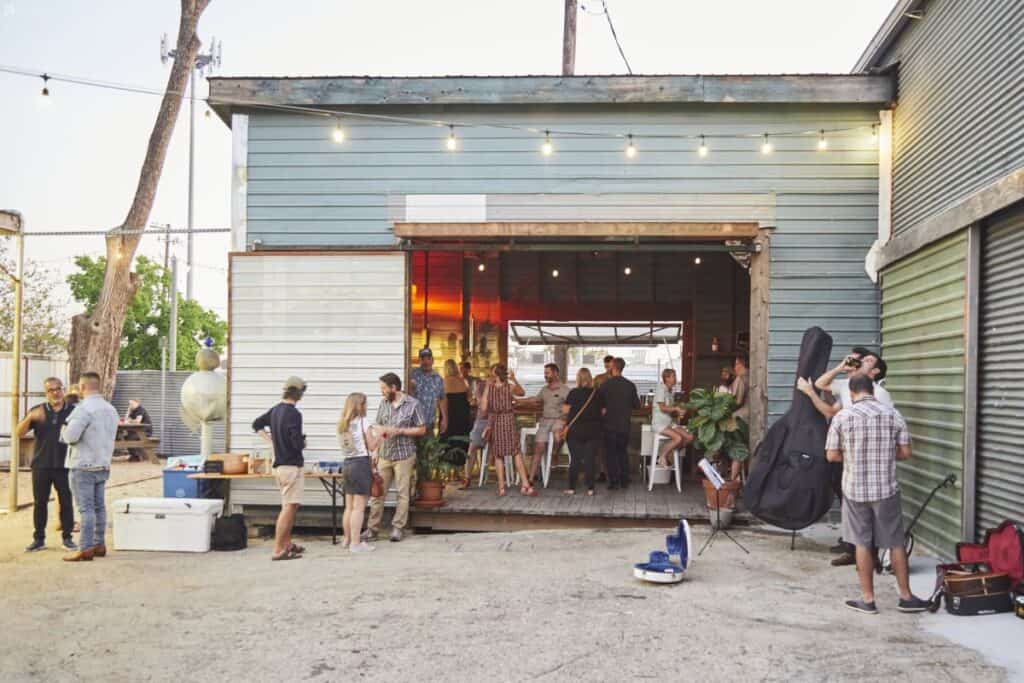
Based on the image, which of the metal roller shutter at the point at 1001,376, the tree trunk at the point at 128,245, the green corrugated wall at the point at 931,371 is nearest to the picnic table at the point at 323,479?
the green corrugated wall at the point at 931,371

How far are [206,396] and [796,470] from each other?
5.51 m

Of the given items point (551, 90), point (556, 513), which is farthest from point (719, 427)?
point (551, 90)

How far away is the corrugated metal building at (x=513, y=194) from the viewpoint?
8.52 meters

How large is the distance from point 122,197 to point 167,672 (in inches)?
1320

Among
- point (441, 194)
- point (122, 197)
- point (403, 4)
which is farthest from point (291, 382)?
point (122, 197)

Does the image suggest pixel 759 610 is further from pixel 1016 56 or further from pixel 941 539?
pixel 1016 56

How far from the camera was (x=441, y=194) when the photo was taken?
28.8 feet

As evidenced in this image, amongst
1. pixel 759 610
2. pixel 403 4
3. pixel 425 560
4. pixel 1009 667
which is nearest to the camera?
pixel 1009 667

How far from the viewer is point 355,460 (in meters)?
7.59

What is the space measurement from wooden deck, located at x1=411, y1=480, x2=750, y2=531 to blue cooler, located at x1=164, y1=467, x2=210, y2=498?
198 centimetres

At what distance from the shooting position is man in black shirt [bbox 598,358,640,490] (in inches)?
389

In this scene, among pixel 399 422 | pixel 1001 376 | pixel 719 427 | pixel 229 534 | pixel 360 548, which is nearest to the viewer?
pixel 1001 376

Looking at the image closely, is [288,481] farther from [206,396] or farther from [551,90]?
[551,90]

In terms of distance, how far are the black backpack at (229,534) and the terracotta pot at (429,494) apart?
1641 mm
